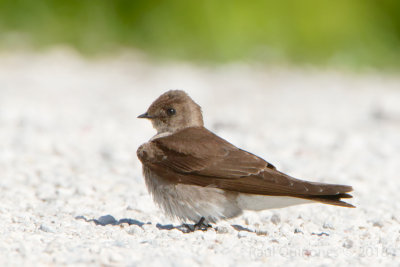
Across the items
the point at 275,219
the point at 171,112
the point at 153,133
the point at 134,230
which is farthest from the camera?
the point at 153,133

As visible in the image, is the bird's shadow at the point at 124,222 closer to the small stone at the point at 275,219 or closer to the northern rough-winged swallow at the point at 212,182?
the northern rough-winged swallow at the point at 212,182

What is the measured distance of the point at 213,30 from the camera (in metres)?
16.4

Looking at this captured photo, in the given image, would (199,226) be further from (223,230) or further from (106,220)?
(106,220)

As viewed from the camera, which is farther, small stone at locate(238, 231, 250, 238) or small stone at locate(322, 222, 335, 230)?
small stone at locate(322, 222, 335, 230)

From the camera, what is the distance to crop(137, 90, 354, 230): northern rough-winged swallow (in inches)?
221

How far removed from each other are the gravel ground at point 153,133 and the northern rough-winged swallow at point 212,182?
202 mm

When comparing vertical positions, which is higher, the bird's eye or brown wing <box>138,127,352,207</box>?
the bird's eye

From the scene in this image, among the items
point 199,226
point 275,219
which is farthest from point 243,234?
point 275,219

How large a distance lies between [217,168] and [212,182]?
12cm

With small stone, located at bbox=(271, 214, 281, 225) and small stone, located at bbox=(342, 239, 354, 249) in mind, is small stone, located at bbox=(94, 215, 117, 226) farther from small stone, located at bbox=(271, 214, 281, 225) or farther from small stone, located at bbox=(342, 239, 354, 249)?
small stone, located at bbox=(342, 239, 354, 249)

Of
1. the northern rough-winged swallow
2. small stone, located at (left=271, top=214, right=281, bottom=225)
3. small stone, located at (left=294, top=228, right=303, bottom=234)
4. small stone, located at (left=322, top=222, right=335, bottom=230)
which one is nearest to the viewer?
the northern rough-winged swallow

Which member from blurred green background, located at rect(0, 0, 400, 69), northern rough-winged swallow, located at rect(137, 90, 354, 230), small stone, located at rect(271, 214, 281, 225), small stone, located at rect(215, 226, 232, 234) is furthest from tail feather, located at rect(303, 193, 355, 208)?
blurred green background, located at rect(0, 0, 400, 69)

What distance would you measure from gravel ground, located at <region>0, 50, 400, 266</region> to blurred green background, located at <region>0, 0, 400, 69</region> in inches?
21.8

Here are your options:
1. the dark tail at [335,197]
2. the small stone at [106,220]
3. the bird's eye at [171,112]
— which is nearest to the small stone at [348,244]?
the dark tail at [335,197]
